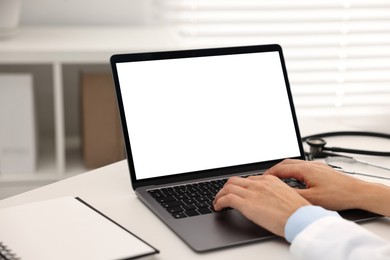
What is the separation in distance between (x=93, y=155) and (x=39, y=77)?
1.49 feet

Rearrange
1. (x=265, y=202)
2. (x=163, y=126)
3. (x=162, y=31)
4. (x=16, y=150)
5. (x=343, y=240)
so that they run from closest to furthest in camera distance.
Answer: (x=343, y=240)
(x=265, y=202)
(x=163, y=126)
(x=16, y=150)
(x=162, y=31)

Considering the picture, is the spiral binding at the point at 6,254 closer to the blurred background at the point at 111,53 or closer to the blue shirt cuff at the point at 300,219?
the blue shirt cuff at the point at 300,219

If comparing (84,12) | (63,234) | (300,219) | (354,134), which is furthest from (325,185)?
(84,12)

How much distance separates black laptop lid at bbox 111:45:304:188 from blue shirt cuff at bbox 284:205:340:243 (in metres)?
0.33

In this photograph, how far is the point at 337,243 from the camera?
891 millimetres

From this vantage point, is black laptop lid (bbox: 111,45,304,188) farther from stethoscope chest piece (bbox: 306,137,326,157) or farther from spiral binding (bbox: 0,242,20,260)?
spiral binding (bbox: 0,242,20,260)

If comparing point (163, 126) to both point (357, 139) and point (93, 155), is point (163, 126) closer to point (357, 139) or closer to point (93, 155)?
point (357, 139)

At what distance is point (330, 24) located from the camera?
2.83m

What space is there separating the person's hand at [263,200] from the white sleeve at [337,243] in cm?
8

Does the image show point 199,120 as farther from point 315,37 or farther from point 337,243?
point 315,37

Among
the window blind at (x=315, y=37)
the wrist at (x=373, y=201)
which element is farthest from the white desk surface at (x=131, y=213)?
the window blind at (x=315, y=37)

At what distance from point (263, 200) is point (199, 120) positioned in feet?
1.02

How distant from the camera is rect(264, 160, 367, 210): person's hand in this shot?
1.11 m

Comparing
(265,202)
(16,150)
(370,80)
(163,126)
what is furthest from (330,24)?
(265,202)
